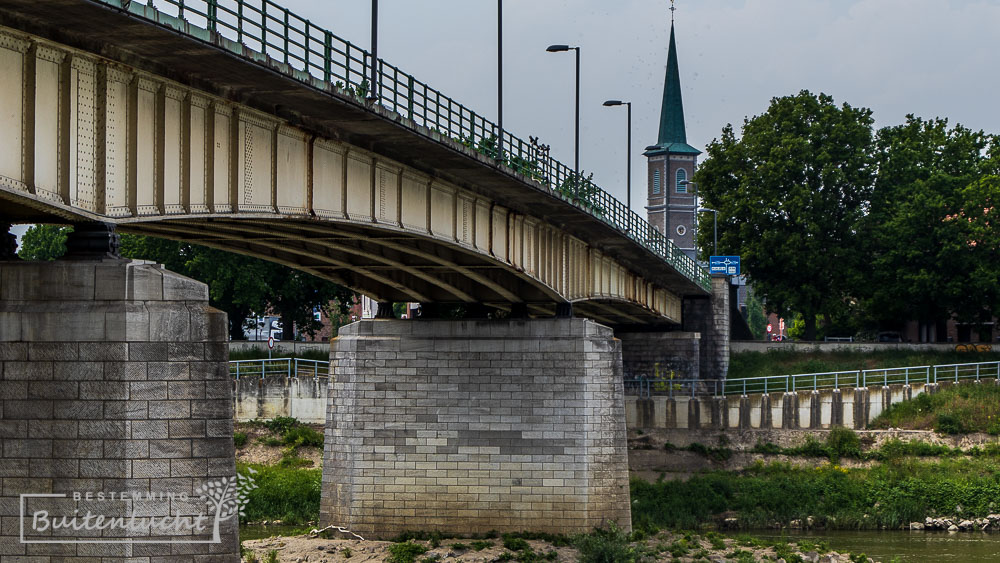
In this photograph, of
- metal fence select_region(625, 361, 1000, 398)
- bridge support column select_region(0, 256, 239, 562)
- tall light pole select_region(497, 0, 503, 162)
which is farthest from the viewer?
metal fence select_region(625, 361, 1000, 398)

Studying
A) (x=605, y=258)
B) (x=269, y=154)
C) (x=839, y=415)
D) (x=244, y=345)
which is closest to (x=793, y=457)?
(x=839, y=415)

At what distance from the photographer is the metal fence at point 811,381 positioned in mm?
58156

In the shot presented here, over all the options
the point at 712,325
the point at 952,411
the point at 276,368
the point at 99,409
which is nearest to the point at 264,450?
the point at 276,368

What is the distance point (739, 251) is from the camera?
71875mm

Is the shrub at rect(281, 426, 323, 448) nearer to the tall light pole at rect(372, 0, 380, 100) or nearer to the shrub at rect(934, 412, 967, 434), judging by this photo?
the shrub at rect(934, 412, 967, 434)

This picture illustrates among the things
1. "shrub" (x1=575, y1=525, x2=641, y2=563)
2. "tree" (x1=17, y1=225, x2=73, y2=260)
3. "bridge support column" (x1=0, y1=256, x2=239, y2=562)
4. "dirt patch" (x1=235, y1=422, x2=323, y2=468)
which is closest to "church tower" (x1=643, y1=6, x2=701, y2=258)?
"tree" (x1=17, y1=225, x2=73, y2=260)

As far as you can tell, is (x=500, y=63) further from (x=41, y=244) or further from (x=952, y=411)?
(x=41, y=244)

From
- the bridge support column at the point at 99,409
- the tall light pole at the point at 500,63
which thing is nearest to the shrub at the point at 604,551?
the tall light pole at the point at 500,63

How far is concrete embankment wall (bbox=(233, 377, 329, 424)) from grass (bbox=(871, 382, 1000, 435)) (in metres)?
20.8

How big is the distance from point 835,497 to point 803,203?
23946 mm

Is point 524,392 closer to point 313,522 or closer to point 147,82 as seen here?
point 313,522

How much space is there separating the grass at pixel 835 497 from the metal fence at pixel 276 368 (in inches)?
600

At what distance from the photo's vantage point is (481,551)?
34562 mm

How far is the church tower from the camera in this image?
460ft
